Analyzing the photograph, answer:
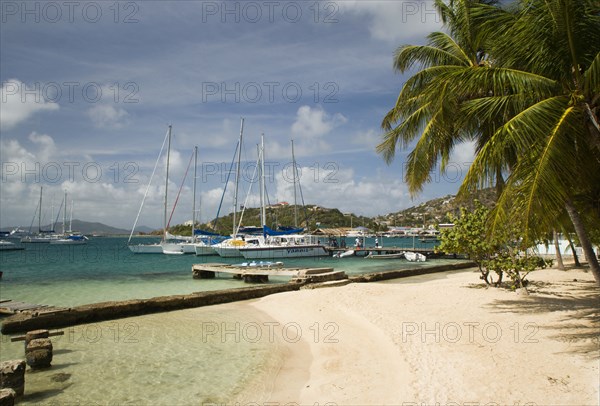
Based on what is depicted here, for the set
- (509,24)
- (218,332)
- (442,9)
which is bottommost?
(218,332)

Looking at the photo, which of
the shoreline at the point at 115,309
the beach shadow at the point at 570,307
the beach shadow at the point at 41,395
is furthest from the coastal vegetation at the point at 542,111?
the shoreline at the point at 115,309

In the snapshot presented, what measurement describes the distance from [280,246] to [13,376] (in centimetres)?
4201

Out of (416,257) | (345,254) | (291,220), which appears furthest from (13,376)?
(291,220)

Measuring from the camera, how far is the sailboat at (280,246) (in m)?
48.2

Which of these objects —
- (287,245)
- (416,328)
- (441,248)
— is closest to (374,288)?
(441,248)

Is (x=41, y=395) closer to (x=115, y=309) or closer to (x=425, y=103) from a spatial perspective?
(x=115, y=309)

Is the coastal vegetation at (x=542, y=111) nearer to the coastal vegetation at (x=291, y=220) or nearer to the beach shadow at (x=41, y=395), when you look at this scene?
the beach shadow at (x=41, y=395)

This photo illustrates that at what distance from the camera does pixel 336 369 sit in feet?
27.0

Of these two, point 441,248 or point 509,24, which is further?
point 441,248

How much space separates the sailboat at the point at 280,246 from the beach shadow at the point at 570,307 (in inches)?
1331

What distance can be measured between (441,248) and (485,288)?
8.88 feet

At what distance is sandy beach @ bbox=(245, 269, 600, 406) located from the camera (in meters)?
6.33

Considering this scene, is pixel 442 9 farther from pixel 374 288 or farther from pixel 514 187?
pixel 374 288

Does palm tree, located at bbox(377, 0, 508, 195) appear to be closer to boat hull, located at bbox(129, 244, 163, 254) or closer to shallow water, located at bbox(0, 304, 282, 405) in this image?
shallow water, located at bbox(0, 304, 282, 405)
